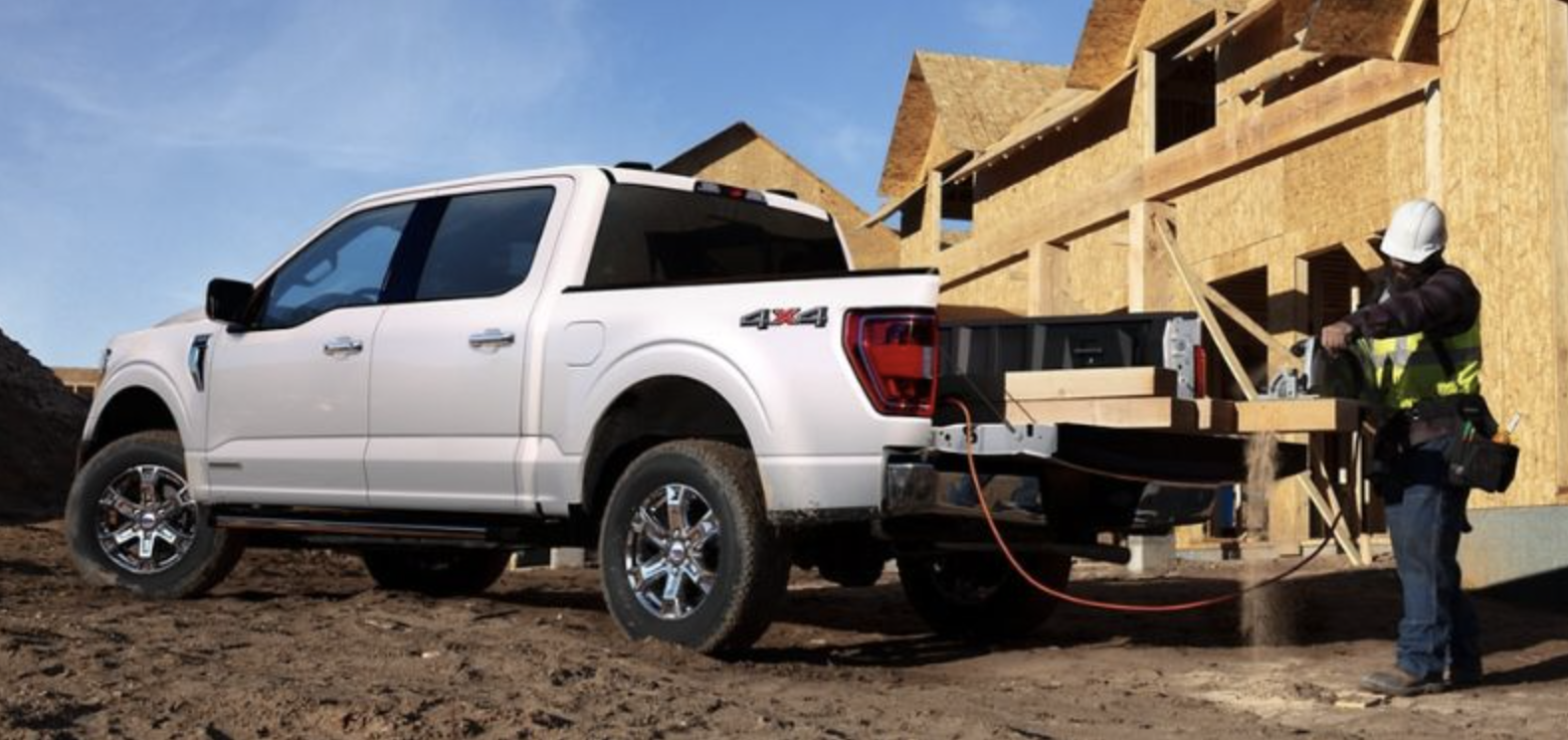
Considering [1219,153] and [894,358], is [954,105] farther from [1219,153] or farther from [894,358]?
[894,358]

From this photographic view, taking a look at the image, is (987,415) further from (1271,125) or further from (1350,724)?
(1271,125)

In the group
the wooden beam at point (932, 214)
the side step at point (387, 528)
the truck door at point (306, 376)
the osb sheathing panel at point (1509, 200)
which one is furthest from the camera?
the wooden beam at point (932, 214)

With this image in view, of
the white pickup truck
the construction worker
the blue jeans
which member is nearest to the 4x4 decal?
the white pickup truck

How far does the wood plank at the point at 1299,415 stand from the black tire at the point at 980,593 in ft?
5.27

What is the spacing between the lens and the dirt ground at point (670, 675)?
5.11 metres

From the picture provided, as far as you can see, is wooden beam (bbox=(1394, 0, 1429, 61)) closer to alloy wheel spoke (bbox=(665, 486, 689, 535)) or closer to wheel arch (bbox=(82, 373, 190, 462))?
alloy wheel spoke (bbox=(665, 486, 689, 535))

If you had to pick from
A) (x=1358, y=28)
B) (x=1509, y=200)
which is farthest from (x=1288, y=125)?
(x=1509, y=200)

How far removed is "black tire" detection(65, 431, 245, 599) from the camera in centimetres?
869

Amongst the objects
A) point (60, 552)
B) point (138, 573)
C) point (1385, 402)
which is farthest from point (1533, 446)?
point (60, 552)

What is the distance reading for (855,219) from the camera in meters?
37.8

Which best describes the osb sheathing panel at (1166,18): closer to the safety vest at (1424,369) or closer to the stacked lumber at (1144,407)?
the safety vest at (1424,369)

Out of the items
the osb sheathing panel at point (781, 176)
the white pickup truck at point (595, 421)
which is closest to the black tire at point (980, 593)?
the white pickup truck at point (595, 421)

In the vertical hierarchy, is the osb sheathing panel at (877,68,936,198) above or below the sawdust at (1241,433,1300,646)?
above

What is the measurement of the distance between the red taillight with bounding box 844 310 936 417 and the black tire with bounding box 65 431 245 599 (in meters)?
3.91
